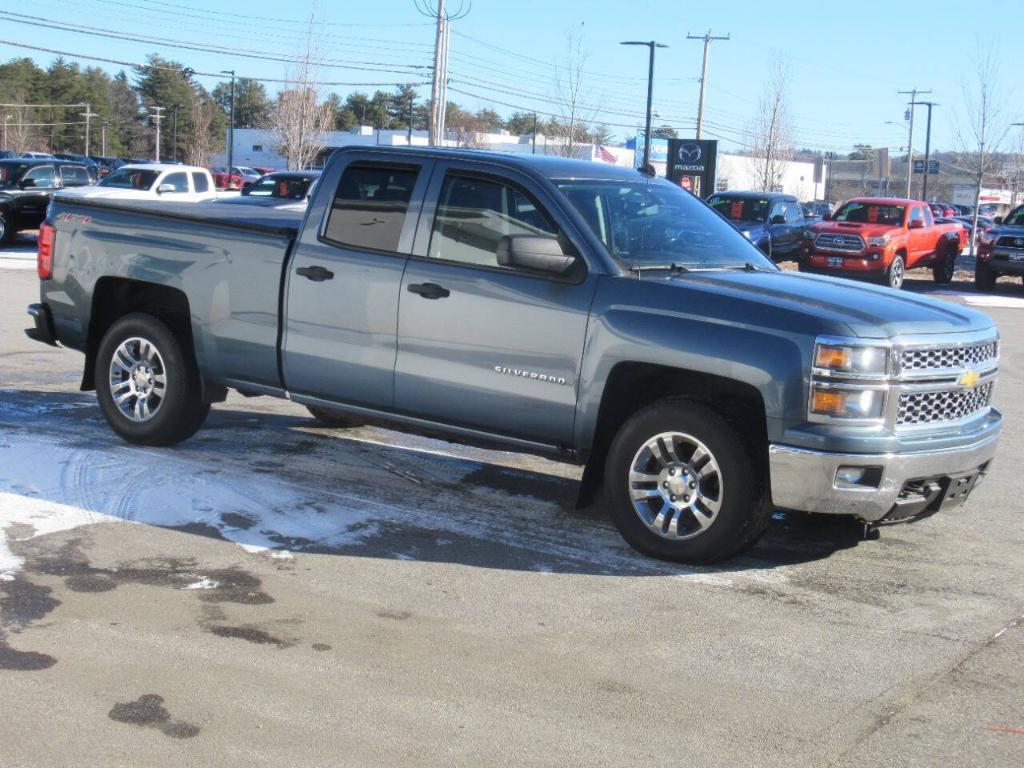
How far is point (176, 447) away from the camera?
792cm

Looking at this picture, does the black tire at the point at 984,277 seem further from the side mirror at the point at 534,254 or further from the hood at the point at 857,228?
the side mirror at the point at 534,254

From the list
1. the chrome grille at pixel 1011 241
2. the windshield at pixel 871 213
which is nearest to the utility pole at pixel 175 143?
the windshield at pixel 871 213

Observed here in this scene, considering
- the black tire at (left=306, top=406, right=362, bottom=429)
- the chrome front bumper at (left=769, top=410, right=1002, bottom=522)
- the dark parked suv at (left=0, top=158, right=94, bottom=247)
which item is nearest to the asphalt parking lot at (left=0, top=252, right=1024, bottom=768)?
the chrome front bumper at (left=769, top=410, right=1002, bottom=522)

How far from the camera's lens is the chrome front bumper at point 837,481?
552 cm

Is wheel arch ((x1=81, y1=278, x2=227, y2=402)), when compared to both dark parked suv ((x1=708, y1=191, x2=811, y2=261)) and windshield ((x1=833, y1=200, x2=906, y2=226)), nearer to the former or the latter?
dark parked suv ((x1=708, y1=191, x2=811, y2=261))

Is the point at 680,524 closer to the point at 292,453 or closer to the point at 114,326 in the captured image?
the point at 292,453

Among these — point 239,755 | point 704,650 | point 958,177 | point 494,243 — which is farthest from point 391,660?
point 958,177

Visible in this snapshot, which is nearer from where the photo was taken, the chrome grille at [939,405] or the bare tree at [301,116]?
the chrome grille at [939,405]

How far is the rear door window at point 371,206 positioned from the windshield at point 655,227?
0.93 metres

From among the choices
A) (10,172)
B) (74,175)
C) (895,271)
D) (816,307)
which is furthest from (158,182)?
(816,307)

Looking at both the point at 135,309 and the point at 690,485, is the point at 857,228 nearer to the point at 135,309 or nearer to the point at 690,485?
the point at 135,309

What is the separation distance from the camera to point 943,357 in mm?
5867

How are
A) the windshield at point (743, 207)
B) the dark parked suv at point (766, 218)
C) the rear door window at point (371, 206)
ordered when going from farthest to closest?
the windshield at point (743, 207)
the dark parked suv at point (766, 218)
the rear door window at point (371, 206)

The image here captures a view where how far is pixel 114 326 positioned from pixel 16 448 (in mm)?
936
